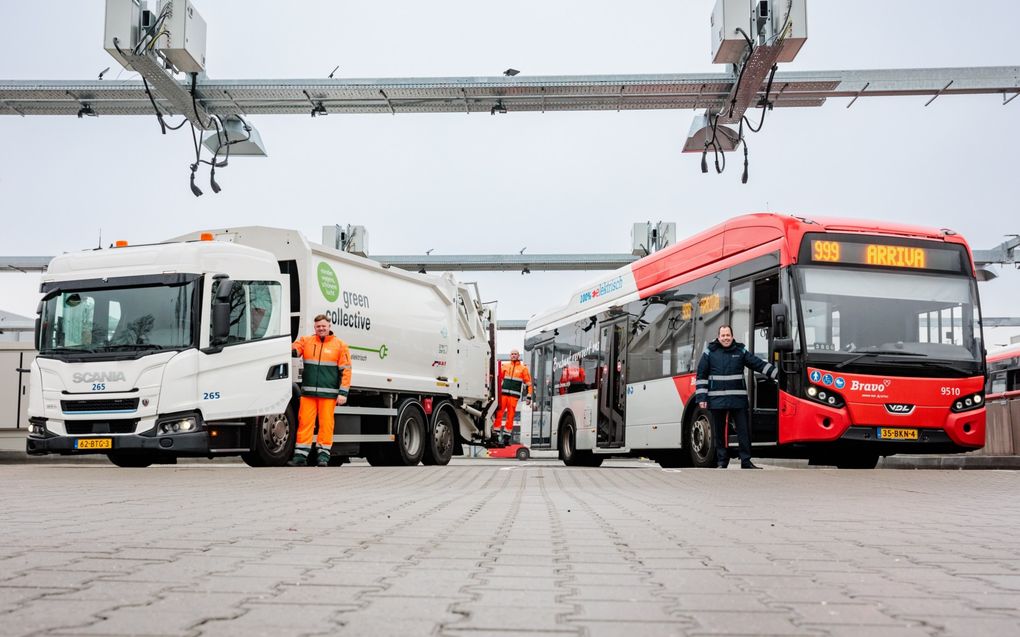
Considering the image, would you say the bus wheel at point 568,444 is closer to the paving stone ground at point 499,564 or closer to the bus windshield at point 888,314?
the bus windshield at point 888,314

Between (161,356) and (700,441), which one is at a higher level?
(161,356)

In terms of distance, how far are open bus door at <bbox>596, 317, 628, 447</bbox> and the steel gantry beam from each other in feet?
14.8

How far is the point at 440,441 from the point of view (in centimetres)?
1830

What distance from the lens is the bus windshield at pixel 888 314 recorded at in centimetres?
1301

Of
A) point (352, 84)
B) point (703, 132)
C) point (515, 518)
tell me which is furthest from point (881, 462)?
point (515, 518)

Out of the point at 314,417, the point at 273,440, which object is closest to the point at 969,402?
the point at 314,417

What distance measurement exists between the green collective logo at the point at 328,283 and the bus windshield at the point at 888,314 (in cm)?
638

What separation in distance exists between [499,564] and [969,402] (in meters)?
10.5

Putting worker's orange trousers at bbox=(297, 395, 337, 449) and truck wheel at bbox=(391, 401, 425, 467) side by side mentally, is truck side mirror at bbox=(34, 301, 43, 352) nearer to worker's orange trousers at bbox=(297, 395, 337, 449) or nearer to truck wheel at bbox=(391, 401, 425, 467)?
worker's orange trousers at bbox=(297, 395, 337, 449)

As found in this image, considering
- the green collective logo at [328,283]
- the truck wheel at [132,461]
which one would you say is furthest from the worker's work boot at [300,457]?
the green collective logo at [328,283]

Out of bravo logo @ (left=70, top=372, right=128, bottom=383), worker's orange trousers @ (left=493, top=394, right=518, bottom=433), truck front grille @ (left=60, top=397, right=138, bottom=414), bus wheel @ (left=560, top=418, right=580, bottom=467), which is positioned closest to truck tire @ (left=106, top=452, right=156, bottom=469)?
truck front grille @ (left=60, top=397, right=138, bottom=414)

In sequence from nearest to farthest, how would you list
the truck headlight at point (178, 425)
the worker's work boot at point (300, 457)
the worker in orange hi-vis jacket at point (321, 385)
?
the truck headlight at point (178, 425) < the worker's work boot at point (300, 457) < the worker in orange hi-vis jacket at point (321, 385)

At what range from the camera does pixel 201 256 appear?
13.1 meters

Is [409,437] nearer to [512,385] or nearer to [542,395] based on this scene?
[512,385]
